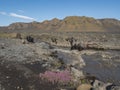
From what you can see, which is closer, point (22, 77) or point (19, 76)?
point (22, 77)

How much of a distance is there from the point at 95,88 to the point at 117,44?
61.8m

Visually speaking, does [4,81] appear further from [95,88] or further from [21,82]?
[95,88]

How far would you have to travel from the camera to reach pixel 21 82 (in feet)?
78.9

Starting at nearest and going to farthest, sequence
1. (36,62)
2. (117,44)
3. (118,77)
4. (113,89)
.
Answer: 1. (113,89)
2. (118,77)
3. (36,62)
4. (117,44)

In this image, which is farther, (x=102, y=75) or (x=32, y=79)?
(x=102, y=75)

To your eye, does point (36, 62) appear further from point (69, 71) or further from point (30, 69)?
point (69, 71)

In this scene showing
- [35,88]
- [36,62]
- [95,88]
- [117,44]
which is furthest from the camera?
[117,44]

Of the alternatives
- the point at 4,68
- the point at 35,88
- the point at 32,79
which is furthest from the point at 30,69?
the point at 35,88

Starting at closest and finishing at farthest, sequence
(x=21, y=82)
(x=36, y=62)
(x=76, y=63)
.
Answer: (x=21, y=82)
(x=36, y=62)
(x=76, y=63)

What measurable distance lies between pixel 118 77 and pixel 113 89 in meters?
13.7

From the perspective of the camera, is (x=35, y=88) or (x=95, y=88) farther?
(x=35, y=88)

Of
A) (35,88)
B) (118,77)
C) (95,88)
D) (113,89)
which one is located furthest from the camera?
(118,77)

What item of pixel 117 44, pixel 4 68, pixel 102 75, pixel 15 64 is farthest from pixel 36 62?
pixel 117 44

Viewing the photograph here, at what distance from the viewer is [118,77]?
1259 inches
